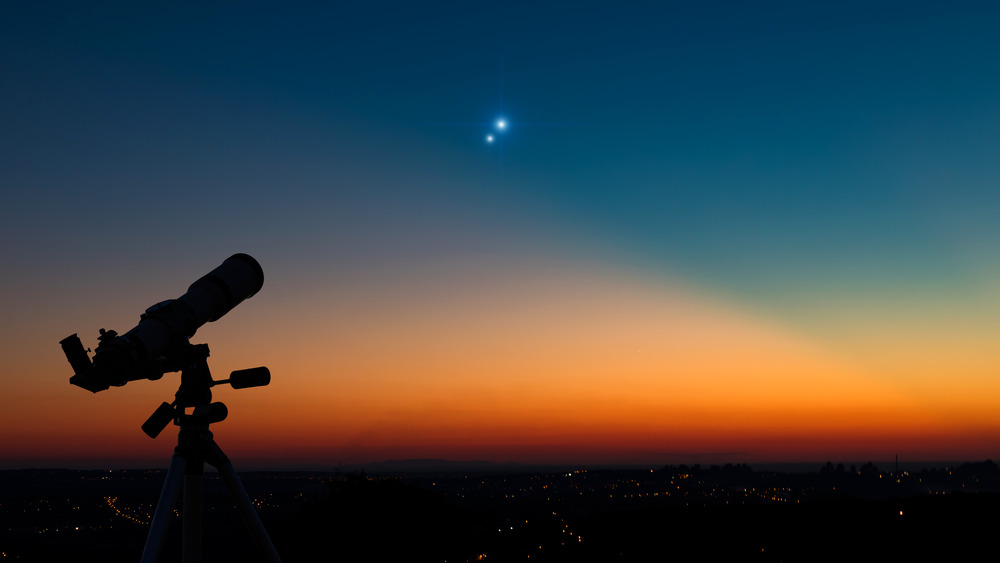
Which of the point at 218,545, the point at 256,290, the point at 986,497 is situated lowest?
the point at 218,545

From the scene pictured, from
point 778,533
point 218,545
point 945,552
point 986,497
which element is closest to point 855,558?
point 945,552

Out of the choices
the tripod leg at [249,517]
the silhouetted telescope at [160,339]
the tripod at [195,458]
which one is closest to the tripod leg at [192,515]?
the tripod at [195,458]

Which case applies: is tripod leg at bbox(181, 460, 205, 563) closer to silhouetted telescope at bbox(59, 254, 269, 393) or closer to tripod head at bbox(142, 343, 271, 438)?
tripod head at bbox(142, 343, 271, 438)

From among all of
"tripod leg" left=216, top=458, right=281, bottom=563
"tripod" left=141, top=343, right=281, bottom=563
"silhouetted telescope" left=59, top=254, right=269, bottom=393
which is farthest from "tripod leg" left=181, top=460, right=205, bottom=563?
"silhouetted telescope" left=59, top=254, right=269, bottom=393

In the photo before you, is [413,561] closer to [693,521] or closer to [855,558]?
[855,558]

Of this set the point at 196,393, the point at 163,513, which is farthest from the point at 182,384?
the point at 163,513

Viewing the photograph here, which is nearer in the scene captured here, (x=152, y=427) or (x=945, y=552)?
(x=152, y=427)

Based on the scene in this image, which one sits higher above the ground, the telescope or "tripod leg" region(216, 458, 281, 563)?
the telescope

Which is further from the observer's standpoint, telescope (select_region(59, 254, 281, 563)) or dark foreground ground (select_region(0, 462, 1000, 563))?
dark foreground ground (select_region(0, 462, 1000, 563))
